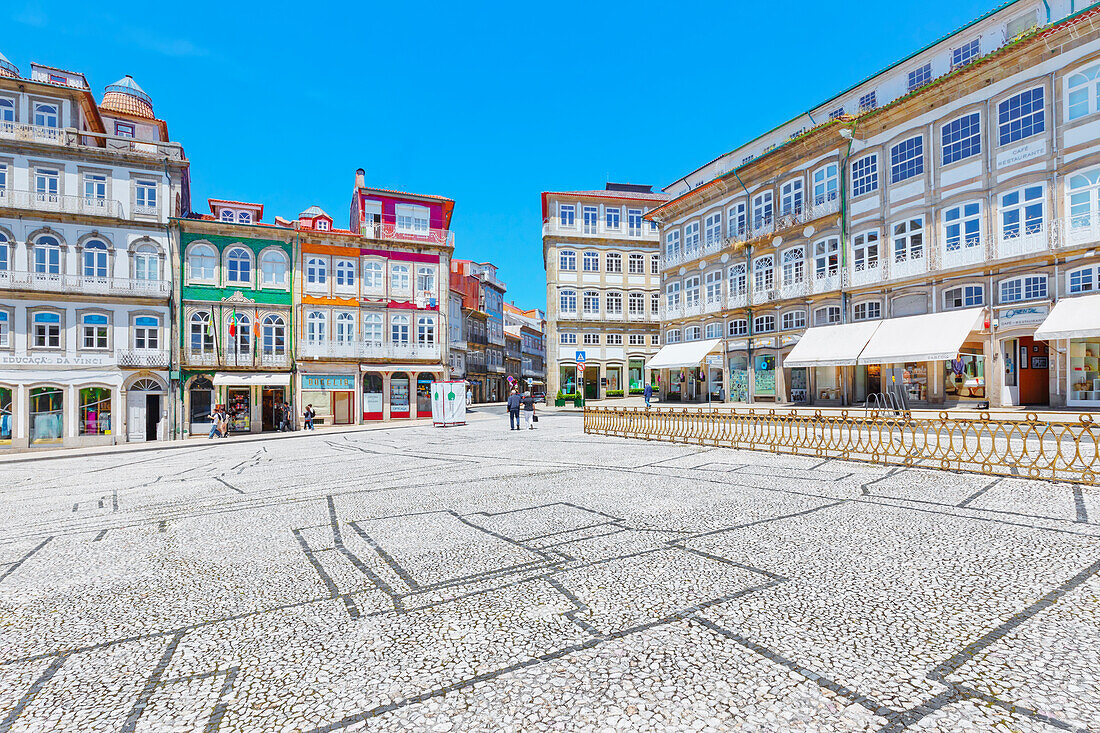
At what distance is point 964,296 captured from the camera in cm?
2075

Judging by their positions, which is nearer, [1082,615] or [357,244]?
[1082,615]

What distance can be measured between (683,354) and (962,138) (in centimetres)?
1646

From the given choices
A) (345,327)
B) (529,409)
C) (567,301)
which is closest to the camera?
(529,409)

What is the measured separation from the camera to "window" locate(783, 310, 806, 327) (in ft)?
89.6

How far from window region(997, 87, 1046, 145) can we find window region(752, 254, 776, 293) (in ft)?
35.7

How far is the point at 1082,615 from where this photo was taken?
11.6 ft

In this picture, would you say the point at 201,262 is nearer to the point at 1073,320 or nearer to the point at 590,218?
the point at 590,218

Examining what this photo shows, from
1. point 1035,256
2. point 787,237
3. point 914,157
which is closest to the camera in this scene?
point 1035,256

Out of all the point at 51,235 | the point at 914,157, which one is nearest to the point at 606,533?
the point at 914,157

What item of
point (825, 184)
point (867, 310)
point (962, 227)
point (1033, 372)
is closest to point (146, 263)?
point (825, 184)

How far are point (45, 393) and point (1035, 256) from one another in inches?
1657

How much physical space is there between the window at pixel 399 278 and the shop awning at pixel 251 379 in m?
8.13

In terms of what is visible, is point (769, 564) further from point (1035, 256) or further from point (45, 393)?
point (45, 393)

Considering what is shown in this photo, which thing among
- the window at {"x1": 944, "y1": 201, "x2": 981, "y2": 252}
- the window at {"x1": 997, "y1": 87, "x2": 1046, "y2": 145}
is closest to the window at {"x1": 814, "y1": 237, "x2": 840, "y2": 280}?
the window at {"x1": 944, "y1": 201, "x2": 981, "y2": 252}
